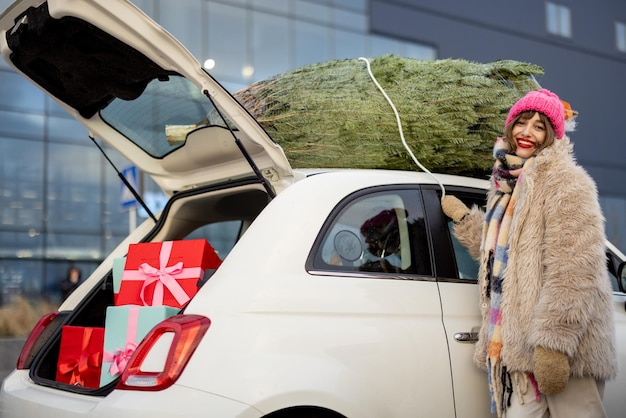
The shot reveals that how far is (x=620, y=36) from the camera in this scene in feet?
84.4

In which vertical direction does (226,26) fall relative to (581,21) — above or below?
below

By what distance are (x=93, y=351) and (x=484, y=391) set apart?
178 cm

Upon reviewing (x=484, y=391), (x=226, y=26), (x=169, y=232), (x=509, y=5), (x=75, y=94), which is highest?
(x=509, y=5)

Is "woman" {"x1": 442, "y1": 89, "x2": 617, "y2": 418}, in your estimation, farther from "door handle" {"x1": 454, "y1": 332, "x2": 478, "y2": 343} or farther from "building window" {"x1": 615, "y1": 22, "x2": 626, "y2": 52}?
"building window" {"x1": 615, "y1": 22, "x2": 626, "y2": 52}

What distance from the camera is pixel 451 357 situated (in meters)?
2.87

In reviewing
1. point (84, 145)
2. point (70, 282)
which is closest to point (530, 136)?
point (70, 282)

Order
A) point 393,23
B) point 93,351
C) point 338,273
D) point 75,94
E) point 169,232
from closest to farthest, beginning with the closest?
point 338,273, point 93,351, point 75,94, point 169,232, point 393,23

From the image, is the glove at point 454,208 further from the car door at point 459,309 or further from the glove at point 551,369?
the glove at point 551,369

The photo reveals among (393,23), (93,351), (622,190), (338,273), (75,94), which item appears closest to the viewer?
(338,273)

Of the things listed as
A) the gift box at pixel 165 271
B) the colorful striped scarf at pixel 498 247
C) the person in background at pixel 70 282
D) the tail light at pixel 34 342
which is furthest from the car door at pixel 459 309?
the person in background at pixel 70 282

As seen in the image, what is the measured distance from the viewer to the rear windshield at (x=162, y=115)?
3.20m

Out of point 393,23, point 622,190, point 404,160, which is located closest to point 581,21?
point 622,190

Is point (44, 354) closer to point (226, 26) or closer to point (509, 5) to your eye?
point (226, 26)

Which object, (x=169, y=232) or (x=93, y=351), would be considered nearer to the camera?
(x=93, y=351)
